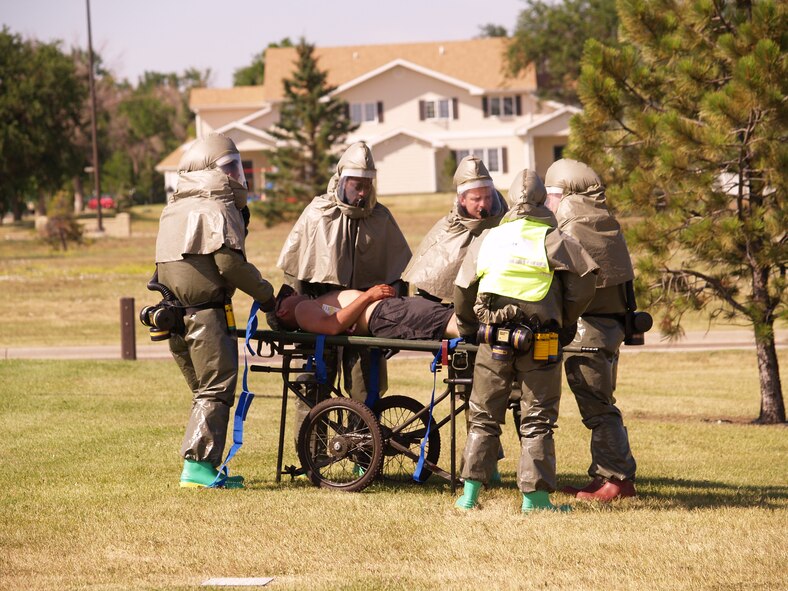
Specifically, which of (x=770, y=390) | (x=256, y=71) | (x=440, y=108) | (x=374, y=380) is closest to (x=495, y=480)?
(x=374, y=380)

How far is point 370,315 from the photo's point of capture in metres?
8.47

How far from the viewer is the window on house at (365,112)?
2616 inches

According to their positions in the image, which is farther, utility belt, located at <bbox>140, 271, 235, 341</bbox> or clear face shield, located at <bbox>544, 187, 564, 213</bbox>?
clear face shield, located at <bbox>544, 187, 564, 213</bbox>

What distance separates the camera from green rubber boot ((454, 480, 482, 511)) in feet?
25.6

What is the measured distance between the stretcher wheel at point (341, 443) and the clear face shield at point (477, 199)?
1.56m

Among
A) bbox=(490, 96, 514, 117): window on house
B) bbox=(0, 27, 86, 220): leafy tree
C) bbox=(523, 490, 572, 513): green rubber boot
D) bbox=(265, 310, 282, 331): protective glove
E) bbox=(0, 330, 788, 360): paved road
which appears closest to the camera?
bbox=(523, 490, 572, 513): green rubber boot

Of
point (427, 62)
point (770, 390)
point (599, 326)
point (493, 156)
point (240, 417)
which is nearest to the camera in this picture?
point (599, 326)

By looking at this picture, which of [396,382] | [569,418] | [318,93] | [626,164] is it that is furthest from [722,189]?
[318,93]

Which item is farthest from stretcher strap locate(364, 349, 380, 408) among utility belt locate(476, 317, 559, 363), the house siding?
the house siding

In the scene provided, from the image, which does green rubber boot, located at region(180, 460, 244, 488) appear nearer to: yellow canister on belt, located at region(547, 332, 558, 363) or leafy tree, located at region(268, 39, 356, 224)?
yellow canister on belt, located at region(547, 332, 558, 363)

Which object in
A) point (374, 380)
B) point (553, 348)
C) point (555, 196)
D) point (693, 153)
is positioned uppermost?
point (693, 153)

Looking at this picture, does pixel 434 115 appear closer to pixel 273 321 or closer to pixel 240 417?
pixel 273 321

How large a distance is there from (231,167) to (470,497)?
282 centimetres

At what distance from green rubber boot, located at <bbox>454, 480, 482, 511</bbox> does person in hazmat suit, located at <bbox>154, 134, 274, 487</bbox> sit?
175cm
